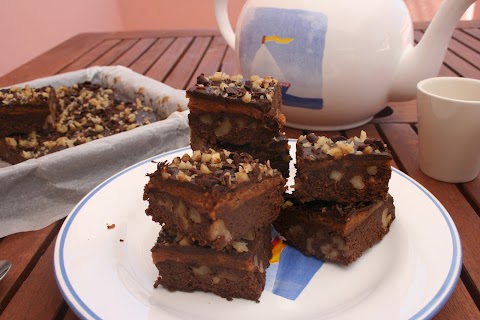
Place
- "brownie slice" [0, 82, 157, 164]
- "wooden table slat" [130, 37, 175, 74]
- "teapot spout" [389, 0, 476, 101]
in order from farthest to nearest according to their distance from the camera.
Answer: "wooden table slat" [130, 37, 175, 74] < "brownie slice" [0, 82, 157, 164] < "teapot spout" [389, 0, 476, 101]

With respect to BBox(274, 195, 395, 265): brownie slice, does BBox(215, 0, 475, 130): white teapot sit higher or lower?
higher

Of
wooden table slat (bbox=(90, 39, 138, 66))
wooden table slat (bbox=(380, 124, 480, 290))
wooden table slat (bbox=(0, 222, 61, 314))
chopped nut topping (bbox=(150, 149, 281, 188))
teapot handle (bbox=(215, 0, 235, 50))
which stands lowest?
wooden table slat (bbox=(380, 124, 480, 290))

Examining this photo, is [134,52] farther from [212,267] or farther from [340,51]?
[212,267]

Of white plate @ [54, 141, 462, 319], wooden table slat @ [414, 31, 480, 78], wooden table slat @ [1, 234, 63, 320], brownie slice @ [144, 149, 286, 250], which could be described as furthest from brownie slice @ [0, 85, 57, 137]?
wooden table slat @ [414, 31, 480, 78]

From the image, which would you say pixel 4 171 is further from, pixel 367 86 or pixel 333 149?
pixel 367 86

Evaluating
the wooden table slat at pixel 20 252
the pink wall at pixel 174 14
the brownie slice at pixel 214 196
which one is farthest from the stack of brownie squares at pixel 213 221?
the pink wall at pixel 174 14

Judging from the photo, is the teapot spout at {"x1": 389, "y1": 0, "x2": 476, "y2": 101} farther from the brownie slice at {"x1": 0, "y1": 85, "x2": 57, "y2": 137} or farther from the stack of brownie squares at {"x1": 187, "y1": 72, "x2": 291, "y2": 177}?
the brownie slice at {"x1": 0, "y1": 85, "x2": 57, "y2": 137}

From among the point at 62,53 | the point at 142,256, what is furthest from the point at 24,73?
the point at 142,256
